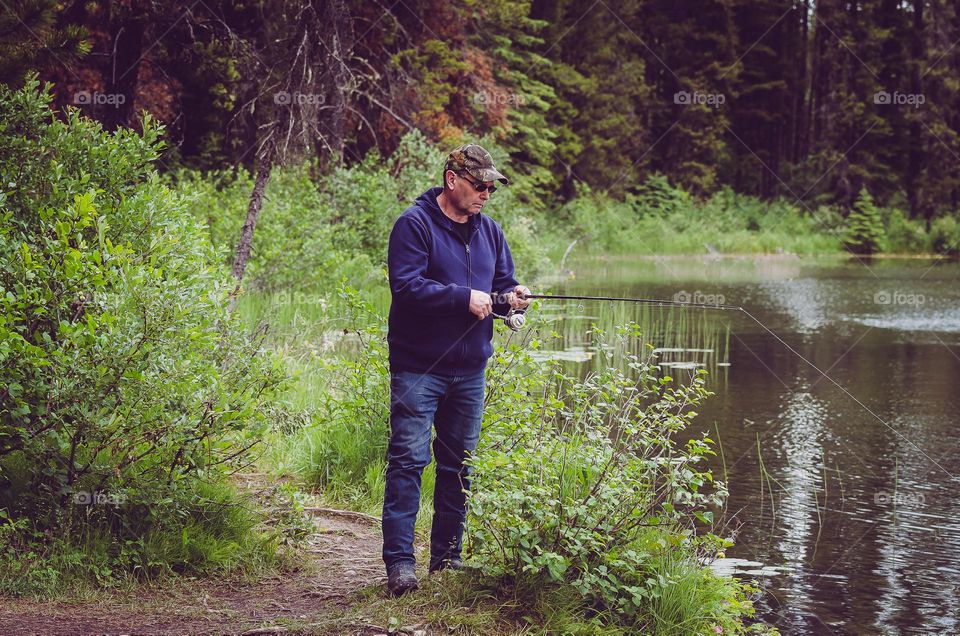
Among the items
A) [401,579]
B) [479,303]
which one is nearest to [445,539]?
[401,579]

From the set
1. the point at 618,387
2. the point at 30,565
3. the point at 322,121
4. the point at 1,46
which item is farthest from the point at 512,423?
the point at 322,121

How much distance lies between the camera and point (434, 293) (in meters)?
4.04

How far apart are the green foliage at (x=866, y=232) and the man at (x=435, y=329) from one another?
3430 centimetres

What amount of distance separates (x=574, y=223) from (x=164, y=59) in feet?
68.4

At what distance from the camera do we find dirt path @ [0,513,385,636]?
3.93m

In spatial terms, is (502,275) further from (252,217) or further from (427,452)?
(252,217)

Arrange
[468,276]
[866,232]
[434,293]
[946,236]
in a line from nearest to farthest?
1. [434,293]
2. [468,276]
3. [946,236]
4. [866,232]

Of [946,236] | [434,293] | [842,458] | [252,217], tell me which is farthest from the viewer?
[946,236]

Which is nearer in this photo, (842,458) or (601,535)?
(601,535)

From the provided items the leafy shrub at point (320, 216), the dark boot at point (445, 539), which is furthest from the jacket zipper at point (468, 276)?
the leafy shrub at point (320, 216)

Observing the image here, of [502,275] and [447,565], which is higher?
[502,275]

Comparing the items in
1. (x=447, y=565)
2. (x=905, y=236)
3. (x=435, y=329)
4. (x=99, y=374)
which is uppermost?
(x=905, y=236)

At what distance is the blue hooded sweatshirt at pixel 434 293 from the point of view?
13.4 ft

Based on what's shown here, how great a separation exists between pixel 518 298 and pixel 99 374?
5.73 feet
